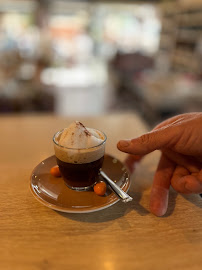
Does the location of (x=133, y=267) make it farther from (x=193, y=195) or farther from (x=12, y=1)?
(x=12, y=1)

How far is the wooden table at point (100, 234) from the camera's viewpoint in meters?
0.54

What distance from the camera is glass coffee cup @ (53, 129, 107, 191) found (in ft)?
2.35

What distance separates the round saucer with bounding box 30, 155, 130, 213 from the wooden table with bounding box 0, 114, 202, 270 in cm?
5

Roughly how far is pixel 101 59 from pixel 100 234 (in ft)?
32.8

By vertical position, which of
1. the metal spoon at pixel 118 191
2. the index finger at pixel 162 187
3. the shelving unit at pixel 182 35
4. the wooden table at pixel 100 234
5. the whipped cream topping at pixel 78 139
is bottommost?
the wooden table at pixel 100 234

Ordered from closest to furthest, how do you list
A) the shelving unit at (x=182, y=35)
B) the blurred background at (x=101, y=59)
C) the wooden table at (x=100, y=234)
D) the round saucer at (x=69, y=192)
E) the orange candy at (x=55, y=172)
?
the wooden table at (x=100, y=234) < the round saucer at (x=69, y=192) < the orange candy at (x=55, y=172) < the blurred background at (x=101, y=59) < the shelving unit at (x=182, y=35)

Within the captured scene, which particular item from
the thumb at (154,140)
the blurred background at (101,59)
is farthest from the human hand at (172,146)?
the blurred background at (101,59)

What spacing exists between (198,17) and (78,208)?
5.72m

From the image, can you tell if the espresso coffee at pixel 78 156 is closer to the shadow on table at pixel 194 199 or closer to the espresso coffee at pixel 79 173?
the espresso coffee at pixel 79 173

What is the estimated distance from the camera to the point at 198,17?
5047 millimetres

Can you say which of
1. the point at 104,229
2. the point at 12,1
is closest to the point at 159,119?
the point at 104,229

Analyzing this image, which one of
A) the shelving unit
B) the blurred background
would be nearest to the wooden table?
the blurred background

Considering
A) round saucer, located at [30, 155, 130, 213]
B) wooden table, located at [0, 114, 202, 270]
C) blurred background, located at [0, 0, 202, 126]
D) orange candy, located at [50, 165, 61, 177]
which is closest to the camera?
wooden table, located at [0, 114, 202, 270]

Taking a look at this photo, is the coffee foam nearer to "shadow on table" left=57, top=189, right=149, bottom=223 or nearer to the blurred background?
"shadow on table" left=57, top=189, right=149, bottom=223
